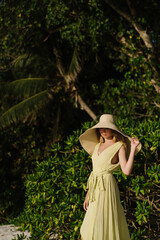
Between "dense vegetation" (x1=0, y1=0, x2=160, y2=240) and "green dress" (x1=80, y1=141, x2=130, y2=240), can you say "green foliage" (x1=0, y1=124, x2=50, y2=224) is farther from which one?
"green dress" (x1=80, y1=141, x2=130, y2=240)

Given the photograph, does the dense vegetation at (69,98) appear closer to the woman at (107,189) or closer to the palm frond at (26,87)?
the palm frond at (26,87)

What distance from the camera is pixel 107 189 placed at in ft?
11.1

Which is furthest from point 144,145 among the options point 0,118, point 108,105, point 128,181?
point 0,118

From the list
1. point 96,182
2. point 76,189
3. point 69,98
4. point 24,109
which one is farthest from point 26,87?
point 96,182

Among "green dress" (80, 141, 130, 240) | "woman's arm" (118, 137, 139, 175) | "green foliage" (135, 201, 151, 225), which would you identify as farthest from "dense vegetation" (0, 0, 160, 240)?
"woman's arm" (118, 137, 139, 175)

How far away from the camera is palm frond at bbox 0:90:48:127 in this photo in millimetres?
9320

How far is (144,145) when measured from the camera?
15.6 ft

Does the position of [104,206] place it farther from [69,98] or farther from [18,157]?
[18,157]

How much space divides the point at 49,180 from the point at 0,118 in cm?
481

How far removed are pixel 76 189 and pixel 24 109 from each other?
4.72 metres

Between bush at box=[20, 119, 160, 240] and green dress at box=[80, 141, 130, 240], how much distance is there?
1.03m

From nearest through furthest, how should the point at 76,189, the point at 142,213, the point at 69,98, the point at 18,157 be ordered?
the point at 142,213 < the point at 76,189 < the point at 69,98 < the point at 18,157

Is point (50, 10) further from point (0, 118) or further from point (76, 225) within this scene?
point (76, 225)

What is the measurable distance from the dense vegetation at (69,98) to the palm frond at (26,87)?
0.09 feet
